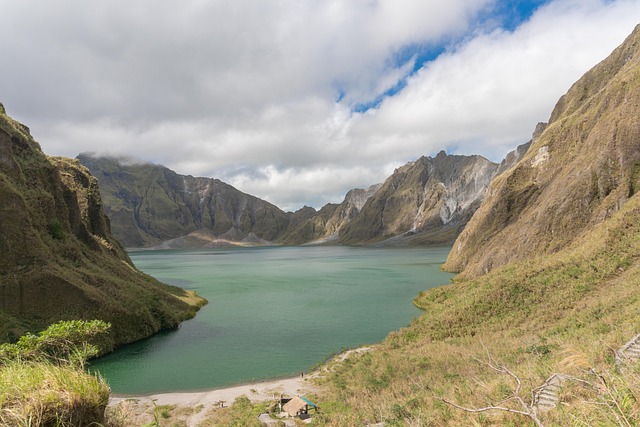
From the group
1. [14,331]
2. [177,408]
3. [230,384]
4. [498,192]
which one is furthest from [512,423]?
[498,192]

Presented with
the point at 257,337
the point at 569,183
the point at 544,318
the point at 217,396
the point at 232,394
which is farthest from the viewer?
the point at 569,183

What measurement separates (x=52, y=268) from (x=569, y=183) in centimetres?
8028

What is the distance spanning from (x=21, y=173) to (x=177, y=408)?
146 ft

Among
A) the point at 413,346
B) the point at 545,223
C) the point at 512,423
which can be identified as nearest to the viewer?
the point at 512,423

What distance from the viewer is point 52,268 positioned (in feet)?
136

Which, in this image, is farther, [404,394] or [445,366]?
[445,366]

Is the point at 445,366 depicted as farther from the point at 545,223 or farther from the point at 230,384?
the point at 545,223

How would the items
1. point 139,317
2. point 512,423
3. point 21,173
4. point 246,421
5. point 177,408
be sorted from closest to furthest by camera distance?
point 512,423, point 246,421, point 177,408, point 139,317, point 21,173

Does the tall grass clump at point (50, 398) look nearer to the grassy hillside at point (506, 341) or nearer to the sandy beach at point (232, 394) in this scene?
the grassy hillside at point (506, 341)

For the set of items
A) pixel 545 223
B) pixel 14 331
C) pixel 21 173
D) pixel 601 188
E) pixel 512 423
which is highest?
pixel 21 173

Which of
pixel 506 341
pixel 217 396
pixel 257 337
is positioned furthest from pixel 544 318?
pixel 257 337

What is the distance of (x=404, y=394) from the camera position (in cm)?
2111

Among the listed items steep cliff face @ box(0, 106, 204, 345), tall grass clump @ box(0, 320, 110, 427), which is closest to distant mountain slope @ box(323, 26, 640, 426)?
tall grass clump @ box(0, 320, 110, 427)

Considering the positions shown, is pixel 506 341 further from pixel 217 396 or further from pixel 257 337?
pixel 257 337
